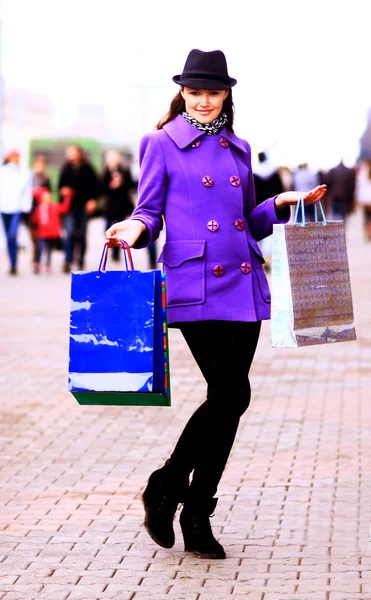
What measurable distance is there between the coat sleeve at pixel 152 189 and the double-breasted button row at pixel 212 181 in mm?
144

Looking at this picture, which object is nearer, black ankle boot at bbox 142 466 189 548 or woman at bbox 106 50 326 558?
woman at bbox 106 50 326 558

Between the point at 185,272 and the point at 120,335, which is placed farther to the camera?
the point at 185,272

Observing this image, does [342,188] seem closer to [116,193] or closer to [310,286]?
[116,193]

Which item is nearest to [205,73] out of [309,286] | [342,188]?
[309,286]

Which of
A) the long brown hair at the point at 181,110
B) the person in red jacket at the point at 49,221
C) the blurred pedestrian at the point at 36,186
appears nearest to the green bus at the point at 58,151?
the blurred pedestrian at the point at 36,186

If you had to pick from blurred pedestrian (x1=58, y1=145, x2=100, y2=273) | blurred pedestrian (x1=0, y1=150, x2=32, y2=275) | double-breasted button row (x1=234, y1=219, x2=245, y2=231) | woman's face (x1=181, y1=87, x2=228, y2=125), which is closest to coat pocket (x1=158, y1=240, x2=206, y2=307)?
double-breasted button row (x1=234, y1=219, x2=245, y2=231)

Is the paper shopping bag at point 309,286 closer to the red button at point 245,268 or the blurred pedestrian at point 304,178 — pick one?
the red button at point 245,268

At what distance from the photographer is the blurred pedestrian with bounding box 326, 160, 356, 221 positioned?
29.2m

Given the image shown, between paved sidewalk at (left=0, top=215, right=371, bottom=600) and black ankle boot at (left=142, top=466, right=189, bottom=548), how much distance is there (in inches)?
3.0

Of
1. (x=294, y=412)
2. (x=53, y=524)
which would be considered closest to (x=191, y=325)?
(x=53, y=524)

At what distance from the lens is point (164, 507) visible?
5.02 meters

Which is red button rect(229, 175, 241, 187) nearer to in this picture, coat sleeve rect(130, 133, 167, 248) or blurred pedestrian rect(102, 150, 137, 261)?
coat sleeve rect(130, 133, 167, 248)

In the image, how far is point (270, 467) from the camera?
660cm

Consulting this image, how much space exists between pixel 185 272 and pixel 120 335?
0.37 metres
